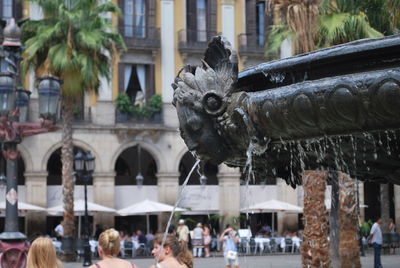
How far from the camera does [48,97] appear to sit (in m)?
13.6

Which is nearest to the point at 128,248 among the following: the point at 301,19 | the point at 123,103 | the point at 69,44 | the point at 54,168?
the point at 69,44

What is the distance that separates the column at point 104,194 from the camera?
36.4 metres

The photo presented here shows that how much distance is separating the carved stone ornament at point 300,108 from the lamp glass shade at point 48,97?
831 centimetres

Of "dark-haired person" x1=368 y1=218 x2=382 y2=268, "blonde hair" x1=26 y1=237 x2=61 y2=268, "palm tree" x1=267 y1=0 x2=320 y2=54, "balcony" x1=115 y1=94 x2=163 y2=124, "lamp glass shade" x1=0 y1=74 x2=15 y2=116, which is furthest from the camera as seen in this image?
"balcony" x1=115 y1=94 x2=163 y2=124

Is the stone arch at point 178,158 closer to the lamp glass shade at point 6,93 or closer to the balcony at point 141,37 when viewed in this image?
the balcony at point 141,37

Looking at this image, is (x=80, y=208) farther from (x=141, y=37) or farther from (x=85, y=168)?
(x=141, y=37)

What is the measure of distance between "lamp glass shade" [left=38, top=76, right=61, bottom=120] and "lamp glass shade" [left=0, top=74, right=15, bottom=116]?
913mm

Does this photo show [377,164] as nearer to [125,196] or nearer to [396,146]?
[396,146]

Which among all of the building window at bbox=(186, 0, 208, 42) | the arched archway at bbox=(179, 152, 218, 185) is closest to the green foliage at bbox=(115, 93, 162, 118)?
the arched archway at bbox=(179, 152, 218, 185)

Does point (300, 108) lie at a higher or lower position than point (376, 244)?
higher

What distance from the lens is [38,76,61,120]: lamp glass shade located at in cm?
1357

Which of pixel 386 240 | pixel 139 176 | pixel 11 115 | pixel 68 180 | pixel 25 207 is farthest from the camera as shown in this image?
pixel 139 176

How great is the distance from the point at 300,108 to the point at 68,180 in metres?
24.5

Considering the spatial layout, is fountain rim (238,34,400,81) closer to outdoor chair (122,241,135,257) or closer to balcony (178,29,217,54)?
outdoor chair (122,241,135,257)
